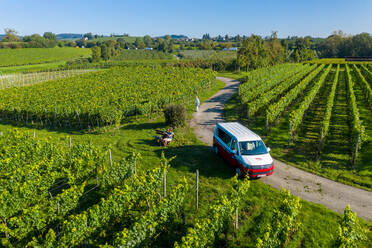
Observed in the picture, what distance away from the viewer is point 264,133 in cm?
1991

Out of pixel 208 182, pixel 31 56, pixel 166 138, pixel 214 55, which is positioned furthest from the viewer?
pixel 31 56

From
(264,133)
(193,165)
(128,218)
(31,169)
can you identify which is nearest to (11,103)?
(31,169)

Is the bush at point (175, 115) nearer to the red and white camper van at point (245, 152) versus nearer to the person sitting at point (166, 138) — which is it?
the person sitting at point (166, 138)

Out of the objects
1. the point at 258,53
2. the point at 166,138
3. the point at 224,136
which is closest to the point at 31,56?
the point at 258,53

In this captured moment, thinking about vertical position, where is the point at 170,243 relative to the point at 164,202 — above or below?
below

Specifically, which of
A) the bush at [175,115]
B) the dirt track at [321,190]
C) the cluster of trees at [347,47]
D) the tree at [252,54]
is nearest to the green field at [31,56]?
the tree at [252,54]

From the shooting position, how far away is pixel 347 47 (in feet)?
390

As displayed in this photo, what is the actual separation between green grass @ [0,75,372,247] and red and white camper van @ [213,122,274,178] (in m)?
0.80

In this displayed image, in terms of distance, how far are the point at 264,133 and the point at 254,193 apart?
9326mm

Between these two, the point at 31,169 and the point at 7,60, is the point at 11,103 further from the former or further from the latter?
the point at 7,60

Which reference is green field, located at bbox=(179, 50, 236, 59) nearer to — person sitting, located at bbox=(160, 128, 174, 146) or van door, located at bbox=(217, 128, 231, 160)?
person sitting, located at bbox=(160, 128, 174, 146)

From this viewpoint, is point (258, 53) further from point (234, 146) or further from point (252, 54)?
point (234, 146)

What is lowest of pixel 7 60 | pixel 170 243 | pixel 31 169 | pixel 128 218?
pixel 170 243

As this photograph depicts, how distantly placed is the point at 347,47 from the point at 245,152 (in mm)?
139566
